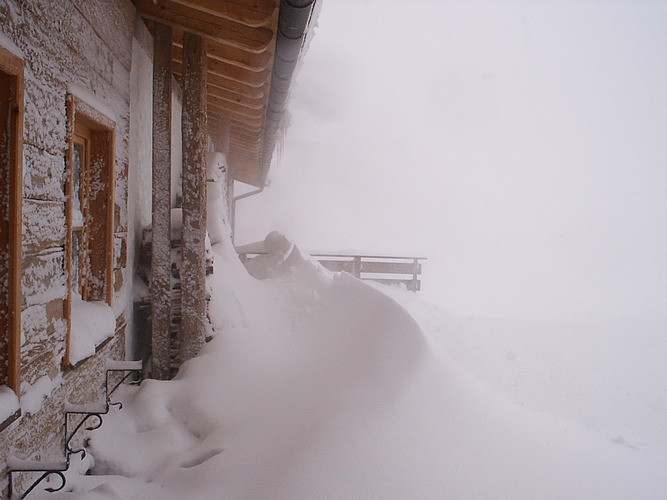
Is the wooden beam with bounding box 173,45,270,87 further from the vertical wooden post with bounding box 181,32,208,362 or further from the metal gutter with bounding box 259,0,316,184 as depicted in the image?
the vertical wooden post with bounding box 181,32,208,362

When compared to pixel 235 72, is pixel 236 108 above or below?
above

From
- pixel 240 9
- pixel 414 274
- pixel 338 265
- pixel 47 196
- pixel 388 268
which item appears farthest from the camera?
pixel 414 274

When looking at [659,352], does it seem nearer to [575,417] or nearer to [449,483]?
[575,417]

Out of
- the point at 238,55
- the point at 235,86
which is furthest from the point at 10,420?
the point at 235,86

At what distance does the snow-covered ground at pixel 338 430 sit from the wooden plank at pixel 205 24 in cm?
189

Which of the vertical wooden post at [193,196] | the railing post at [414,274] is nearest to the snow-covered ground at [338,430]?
the vertical wooden post at [193,196]

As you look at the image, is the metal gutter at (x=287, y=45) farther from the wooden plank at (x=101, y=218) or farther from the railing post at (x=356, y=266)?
the railing post at (x=356, y=266)

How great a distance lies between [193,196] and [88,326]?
3.77 ft

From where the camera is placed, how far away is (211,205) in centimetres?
439

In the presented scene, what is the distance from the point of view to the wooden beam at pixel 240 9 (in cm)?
231

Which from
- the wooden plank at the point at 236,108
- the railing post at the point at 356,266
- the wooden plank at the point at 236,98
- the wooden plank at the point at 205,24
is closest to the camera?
the wooden plank at the point at 205,24

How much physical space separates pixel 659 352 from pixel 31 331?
869cm

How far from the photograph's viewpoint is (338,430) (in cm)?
186

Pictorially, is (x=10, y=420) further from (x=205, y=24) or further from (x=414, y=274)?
(x=414, y=274)
